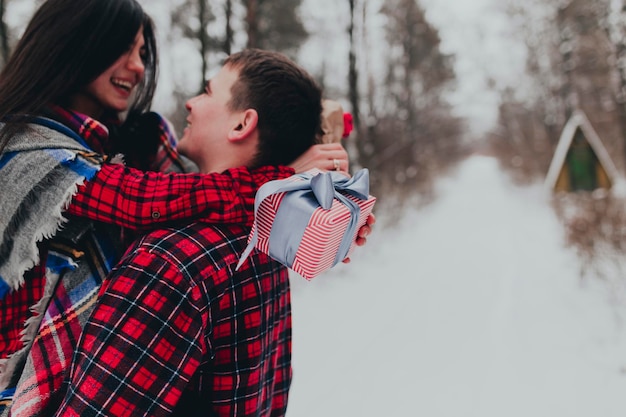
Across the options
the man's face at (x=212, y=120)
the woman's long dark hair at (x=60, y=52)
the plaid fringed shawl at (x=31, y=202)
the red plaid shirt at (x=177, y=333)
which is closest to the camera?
the red plaid shirt at (x=177, y=333)

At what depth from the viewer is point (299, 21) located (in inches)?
495

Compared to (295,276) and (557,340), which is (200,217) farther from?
(295,276)

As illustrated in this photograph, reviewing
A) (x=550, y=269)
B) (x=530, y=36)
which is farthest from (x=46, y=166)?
(x=530, y=36)

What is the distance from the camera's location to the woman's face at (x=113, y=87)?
A: 1306 millimetres

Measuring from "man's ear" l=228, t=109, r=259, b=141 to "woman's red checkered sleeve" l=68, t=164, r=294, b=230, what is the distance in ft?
0.53

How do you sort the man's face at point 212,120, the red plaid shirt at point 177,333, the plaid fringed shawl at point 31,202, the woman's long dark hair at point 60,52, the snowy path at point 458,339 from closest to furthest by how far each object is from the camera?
the red plaid shirt at point 177,333
the plaid fringed shawl at point 31,202
the woman's long dark hair at point 60,52
the man's face at point 212,120
the snowy path at point 458,339

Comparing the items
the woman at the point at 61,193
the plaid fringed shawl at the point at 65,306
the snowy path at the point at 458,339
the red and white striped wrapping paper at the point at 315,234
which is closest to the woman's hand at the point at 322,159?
the woman at the point at 61,193

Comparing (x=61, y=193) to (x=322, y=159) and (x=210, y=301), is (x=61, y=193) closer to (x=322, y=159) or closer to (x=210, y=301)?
(x=210, y=301)

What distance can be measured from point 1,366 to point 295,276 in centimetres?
620

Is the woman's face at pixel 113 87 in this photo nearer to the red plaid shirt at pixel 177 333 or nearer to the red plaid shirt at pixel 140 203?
the red plaid shirt at pixel 140 203

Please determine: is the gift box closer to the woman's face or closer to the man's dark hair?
the man's dark hair

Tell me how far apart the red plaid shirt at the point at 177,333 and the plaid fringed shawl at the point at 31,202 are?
0.60 ft

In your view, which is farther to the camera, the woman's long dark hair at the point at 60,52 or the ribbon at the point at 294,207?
the woman's long dark hair at the point at 60,52

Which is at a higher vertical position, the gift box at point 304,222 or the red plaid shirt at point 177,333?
the gift box at point 304,222
